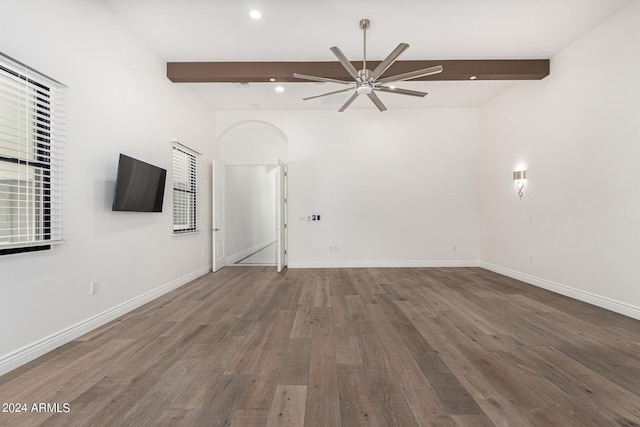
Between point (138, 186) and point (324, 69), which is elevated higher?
point (324, 69)

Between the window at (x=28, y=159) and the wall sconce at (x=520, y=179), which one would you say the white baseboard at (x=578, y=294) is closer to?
the wall sconce at (x=520, y=179)

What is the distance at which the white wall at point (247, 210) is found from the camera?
22.5 feet

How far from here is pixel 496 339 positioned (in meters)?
2.60

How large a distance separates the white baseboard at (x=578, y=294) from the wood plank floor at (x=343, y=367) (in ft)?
0.58

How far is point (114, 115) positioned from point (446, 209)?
602cm

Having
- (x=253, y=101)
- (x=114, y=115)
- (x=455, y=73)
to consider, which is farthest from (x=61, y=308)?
(x=455, y=73)

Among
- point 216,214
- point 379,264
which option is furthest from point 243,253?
point 379,264

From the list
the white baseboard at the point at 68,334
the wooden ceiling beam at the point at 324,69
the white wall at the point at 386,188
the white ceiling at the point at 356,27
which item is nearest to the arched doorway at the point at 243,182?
the white wall at the point at 386,188

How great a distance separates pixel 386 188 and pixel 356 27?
3.43 m

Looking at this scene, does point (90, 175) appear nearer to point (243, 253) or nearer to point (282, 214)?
point (282, 214)

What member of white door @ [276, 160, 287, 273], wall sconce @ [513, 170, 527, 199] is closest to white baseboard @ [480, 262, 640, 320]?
wall sconce @ [513, 170, 527, 199]

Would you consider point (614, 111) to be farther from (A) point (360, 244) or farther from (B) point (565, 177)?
(A) point (360, 244)

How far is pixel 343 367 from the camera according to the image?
6.97 feet

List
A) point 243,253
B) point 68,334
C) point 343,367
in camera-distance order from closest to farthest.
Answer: point 343,367 → point 68,334 → point 243,253
